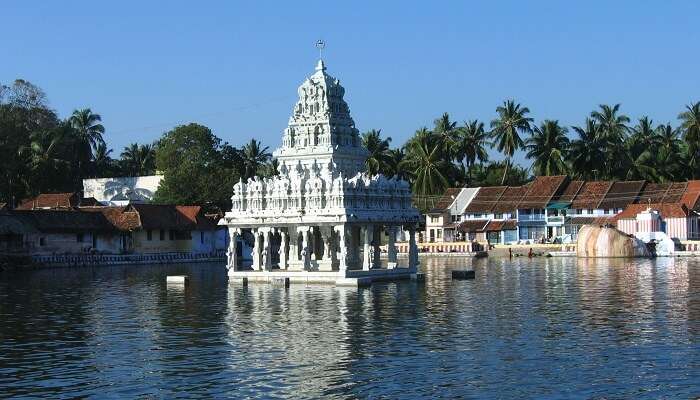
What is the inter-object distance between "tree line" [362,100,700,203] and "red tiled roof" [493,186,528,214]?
22.7ft

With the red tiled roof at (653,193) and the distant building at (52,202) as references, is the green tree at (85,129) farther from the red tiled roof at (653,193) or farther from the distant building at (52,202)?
the red tiled roof at (653,193)

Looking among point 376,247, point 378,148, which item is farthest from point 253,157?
point 376,247

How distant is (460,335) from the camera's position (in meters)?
34.8

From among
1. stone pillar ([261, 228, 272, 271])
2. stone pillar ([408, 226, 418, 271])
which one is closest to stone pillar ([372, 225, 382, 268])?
stone pillar ([408, 226, 418, 271])

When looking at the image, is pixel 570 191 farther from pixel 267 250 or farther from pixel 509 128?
pixel 267 250

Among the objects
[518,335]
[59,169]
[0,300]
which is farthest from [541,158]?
[518,335]

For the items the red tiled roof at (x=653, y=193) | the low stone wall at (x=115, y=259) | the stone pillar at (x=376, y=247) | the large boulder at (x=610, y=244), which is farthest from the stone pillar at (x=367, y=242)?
the red tiled roof at (x=653, y=193)

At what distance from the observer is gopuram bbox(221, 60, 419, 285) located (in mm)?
54781

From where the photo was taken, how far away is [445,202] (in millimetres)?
118062

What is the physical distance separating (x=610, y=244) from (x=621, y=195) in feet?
65.3

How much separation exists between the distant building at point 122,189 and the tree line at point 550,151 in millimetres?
24984

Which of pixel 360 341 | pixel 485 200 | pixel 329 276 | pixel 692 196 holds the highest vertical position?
pixel 485 200

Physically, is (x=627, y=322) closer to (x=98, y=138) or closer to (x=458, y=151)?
(x=458, y=151)

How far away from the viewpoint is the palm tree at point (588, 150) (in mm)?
120438
